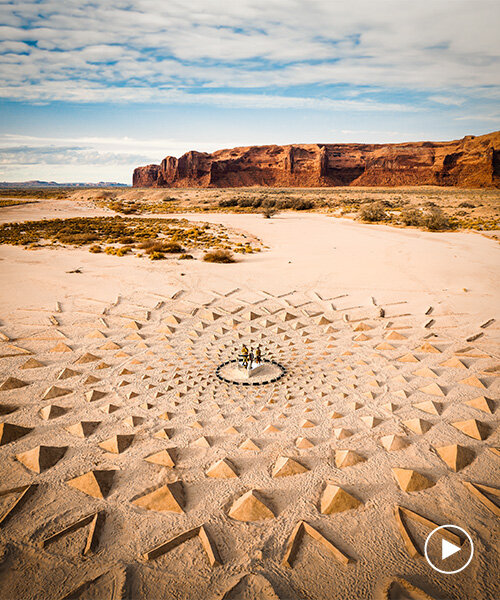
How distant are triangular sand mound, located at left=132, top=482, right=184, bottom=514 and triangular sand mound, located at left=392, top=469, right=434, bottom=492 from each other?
3.13 metres

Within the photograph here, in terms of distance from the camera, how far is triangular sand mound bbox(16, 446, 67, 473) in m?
5.13

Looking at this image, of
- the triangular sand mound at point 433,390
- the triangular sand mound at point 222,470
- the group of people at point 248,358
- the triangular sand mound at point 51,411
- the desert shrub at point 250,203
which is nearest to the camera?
the triangular sand mound at point 222,470

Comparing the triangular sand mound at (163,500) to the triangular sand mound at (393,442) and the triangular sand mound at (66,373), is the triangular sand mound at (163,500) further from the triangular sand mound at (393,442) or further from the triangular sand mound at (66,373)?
the triangular sand mound at (66,373)

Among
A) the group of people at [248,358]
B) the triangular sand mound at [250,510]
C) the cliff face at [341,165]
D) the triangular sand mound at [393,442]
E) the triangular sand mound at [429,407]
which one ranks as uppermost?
the cliff face at [341,165]

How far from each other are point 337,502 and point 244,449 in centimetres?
167

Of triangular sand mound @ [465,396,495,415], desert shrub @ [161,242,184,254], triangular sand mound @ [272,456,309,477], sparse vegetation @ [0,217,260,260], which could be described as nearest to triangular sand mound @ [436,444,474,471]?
triangular sand mound @ [465,396,495,415]

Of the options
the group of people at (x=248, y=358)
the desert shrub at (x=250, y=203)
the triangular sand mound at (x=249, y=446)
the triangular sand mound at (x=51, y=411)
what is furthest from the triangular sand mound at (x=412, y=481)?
the desert shrub at (x=250, y=203)

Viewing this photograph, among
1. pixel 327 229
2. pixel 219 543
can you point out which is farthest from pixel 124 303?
pixel 327 229

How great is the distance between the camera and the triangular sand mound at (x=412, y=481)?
475 cm

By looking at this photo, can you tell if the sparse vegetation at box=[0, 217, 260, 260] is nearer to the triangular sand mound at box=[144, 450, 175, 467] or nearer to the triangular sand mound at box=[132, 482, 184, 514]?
the triangular sand mound at box=[144, 450, 175, 467]

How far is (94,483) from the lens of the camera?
4.76 metres

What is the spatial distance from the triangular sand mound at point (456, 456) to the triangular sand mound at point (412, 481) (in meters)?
0.56

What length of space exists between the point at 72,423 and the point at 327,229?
29775 mm

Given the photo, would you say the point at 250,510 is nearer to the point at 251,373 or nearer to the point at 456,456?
the point at 456,456
